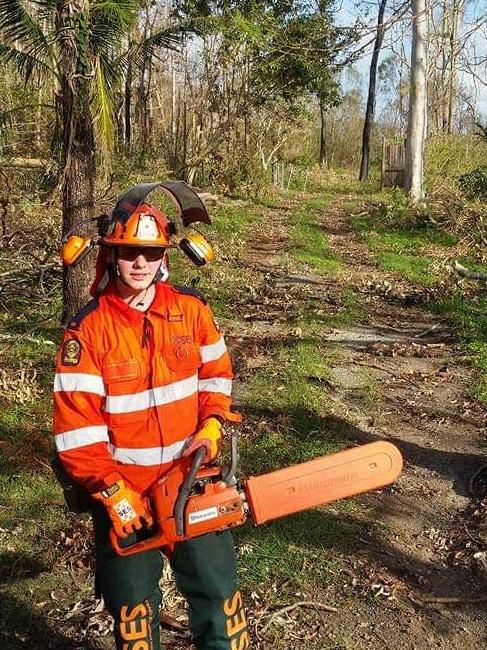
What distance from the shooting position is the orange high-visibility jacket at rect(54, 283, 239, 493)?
1937 millimetres

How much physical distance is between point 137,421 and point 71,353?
30cm

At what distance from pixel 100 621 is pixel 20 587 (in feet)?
1.58

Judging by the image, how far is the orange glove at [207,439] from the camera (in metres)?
2.07

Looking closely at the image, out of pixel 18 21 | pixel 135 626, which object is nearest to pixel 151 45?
pixel 18 21

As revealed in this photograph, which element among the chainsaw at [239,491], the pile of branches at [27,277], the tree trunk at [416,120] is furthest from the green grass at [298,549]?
the tree trunk at [416,120]

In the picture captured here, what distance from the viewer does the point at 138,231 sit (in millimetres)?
2002

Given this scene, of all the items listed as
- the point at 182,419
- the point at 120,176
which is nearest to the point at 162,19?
the point at 120,176

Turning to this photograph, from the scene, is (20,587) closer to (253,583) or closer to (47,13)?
(253,583)

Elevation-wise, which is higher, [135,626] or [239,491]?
[239,491]

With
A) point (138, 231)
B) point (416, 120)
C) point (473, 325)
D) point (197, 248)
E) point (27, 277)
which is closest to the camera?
point (138, 231)

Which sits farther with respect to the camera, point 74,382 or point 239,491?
point 239,491

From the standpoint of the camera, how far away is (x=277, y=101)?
20.4m

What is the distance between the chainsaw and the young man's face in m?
0.56

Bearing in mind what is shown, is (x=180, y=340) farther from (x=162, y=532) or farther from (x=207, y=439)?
(x=162, y=532)
